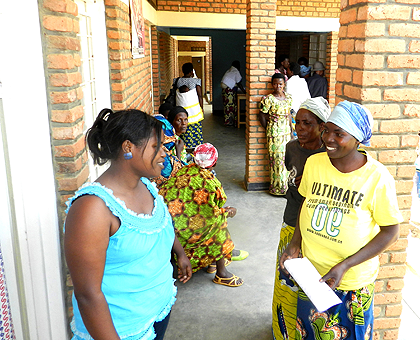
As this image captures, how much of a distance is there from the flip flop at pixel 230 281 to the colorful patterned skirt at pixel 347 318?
164 centimetres

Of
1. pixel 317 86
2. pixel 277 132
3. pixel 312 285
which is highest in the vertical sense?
pixel 317 86

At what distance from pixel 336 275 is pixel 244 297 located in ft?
5.89

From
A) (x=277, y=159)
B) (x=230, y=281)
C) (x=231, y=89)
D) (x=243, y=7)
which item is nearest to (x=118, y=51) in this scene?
(x=230, y=281)

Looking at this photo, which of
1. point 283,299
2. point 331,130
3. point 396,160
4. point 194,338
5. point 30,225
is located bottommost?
point 194,338

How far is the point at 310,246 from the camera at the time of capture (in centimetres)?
209

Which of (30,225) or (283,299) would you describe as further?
(283,299)

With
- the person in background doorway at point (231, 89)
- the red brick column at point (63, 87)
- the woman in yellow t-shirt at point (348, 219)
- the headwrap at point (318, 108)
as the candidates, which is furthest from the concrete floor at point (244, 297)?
the person in background doorway at point (231, 89)

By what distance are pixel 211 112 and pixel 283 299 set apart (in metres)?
13.3

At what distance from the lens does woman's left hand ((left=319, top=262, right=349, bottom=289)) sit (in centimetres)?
191

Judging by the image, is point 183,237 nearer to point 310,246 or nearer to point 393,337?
point 310,246

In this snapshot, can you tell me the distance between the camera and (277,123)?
5.81m

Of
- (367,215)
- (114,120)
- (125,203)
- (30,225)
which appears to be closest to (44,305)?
(30,225)

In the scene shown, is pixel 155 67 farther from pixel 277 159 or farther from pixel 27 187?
pixel 27 187

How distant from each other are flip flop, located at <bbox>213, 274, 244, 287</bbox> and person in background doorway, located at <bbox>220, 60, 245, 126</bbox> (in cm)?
847
